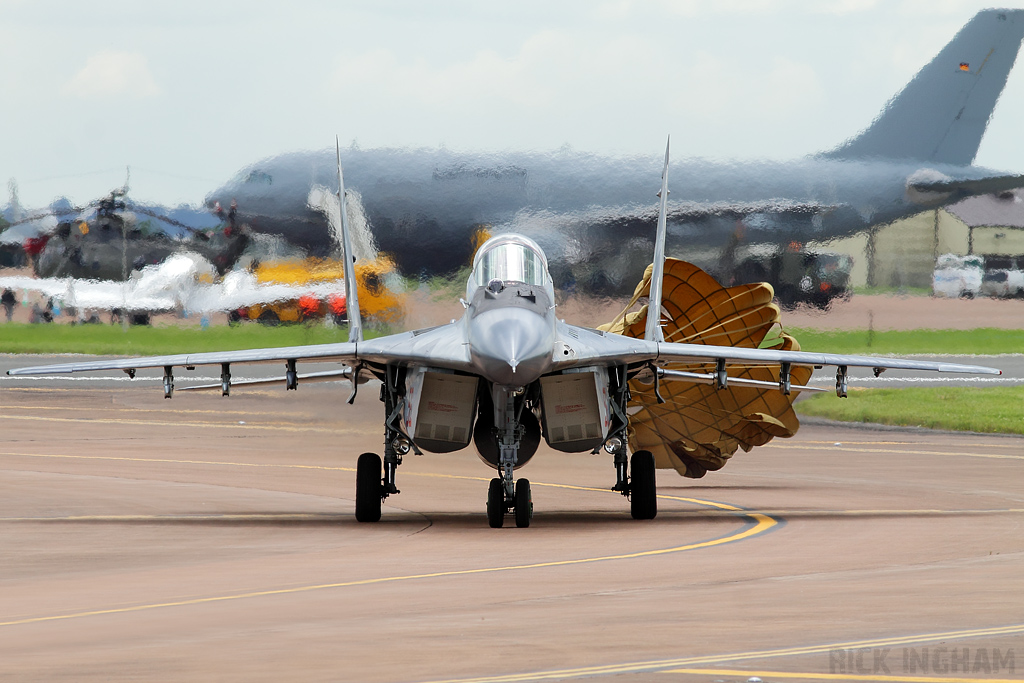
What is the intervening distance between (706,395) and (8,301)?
815 inches

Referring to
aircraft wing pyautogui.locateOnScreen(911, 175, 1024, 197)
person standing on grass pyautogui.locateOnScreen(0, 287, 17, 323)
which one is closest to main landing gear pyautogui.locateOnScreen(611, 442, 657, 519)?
aircraft wing pyautogui.locateOnScreen(911, 175, 1024, 197)

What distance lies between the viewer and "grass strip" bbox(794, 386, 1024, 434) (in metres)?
31.3

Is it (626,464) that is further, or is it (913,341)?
(913,341)

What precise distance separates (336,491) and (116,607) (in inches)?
394

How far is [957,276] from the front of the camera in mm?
32875

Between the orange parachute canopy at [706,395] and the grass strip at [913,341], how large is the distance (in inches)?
333

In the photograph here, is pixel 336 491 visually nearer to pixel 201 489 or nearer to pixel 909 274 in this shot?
pixel 201 489

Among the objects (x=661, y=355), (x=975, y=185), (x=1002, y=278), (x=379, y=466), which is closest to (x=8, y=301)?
(x=379, y=466)

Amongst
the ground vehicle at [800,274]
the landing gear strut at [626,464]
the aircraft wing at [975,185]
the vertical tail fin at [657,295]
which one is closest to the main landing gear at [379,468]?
the landing gear strut at [626,464]

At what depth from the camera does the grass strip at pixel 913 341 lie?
31094 mm

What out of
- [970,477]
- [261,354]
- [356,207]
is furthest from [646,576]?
[356,207]

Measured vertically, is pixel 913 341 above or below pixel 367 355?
above

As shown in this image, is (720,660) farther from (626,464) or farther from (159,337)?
(159,337)

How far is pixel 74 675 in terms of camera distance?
24.2ft
